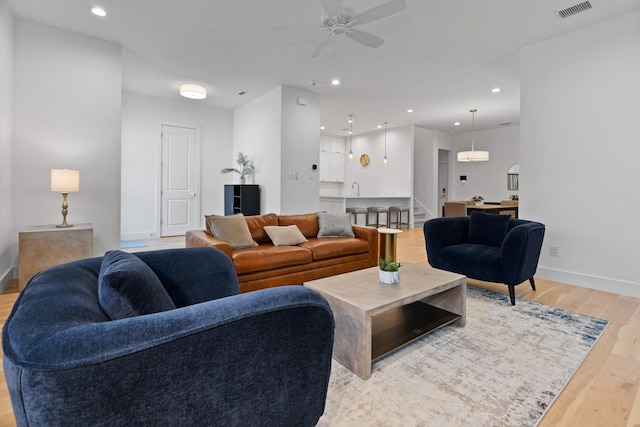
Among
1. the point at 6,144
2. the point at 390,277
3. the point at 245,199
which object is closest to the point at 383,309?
the point at 390,277

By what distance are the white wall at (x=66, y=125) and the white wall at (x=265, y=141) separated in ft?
8.02

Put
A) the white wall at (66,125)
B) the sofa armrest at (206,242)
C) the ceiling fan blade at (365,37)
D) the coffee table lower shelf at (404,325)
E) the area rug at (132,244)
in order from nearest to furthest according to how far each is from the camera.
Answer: the coffee table lower shelf at (404,325), the sofa armrest at (206,242), the ceiling fan blade at (365,37), the white wall at (66,125), the area rug at (132,244)

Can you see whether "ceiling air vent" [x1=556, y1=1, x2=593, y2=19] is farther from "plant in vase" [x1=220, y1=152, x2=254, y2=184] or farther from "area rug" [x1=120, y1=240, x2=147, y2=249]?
"area rug" [x1=120, y1=240, x2=147, y2=249]

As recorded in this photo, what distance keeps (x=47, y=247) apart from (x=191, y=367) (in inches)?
144

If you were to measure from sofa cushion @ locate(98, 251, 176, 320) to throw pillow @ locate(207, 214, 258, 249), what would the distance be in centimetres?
210

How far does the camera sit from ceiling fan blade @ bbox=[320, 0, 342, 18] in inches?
103

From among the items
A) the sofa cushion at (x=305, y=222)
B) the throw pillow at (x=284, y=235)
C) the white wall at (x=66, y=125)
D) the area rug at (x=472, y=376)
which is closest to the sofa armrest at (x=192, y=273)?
the area rug at (x=472, y=376)

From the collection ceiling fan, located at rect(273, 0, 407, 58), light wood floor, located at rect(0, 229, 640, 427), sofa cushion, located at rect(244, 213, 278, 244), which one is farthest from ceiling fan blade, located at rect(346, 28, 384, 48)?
light wood floor, located at rect(0, 229, 640, 427)

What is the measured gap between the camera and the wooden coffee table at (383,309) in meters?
1.85

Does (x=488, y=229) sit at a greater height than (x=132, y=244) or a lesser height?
greater

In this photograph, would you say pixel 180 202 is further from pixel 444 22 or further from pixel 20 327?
pixel 20 327

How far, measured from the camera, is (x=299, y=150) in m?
5.84

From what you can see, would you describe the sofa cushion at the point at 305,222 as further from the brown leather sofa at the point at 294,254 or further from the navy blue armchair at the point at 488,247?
the navy blue armchair at the point at 488,247

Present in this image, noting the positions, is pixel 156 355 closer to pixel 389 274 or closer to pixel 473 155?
pixel 389 274
